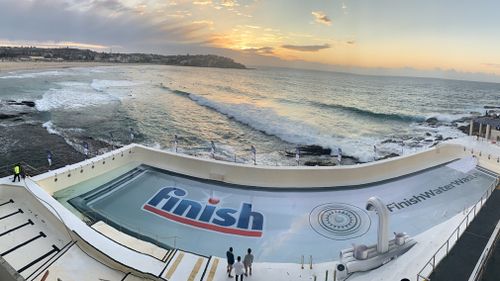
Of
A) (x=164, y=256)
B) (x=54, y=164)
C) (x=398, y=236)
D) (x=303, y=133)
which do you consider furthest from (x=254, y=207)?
(x=303, y=133)

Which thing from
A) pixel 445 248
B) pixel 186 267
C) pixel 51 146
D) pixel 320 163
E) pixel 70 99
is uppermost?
pixel 70 99

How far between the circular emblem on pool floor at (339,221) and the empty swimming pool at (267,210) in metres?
0.03

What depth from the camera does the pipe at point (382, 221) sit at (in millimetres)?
7102

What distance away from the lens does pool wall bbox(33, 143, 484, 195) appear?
12163 millimetres

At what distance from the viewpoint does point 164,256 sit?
798 cm

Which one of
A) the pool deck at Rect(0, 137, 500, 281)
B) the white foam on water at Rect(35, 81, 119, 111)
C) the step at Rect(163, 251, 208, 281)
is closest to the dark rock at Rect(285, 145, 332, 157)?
the pool deck at Rect(0, 137, 500, 281)

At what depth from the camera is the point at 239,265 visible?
6875mm

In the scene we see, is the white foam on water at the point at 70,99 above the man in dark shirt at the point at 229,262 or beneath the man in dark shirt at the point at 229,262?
above

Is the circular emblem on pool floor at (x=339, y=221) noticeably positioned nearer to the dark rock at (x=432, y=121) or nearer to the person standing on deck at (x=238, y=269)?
the person standing on deck at (x=238, y=269)

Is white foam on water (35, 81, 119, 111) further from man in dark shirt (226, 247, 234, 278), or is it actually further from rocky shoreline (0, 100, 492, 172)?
man in dark shirt (226, 247, 234, 278)

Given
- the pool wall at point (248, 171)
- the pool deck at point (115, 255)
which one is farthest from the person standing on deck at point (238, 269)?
the pool wall at point (248, 171)

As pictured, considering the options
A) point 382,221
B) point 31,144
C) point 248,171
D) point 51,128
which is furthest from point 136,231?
point 51,128

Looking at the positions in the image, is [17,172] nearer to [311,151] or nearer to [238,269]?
[238,269]

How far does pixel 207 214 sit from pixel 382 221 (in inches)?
219
